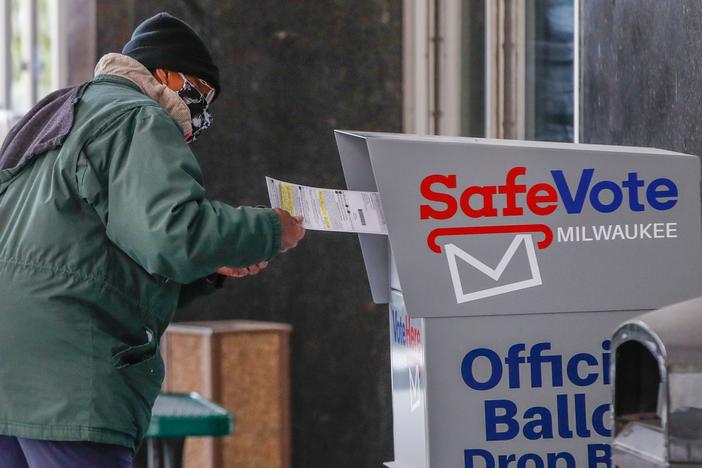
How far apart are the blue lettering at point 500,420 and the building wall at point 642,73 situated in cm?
96

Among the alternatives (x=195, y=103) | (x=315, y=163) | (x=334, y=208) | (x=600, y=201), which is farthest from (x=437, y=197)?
(x=315, y=163)

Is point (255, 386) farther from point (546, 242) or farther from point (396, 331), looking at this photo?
point (546, 242)

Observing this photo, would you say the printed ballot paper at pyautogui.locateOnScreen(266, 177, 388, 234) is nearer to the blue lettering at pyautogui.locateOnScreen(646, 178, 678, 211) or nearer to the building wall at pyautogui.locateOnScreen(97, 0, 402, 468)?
the blue lettering at pyautogui.locateOnScreen(646, 178, 678, 211)

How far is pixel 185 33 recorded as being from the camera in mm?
2686

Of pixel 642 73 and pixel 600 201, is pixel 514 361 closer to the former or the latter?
pixel 600 201

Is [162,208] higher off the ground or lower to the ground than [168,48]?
lower

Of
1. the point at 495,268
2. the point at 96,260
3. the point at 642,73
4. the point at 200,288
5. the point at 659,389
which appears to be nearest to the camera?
the point at 659,389

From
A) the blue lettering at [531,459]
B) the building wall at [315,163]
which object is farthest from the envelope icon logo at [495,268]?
the building wall at [315,163]

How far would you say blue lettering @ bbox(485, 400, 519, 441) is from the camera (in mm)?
2457

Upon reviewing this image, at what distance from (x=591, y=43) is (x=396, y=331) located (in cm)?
138

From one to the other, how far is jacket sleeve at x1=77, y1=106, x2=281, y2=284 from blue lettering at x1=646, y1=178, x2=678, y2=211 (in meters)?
0.80

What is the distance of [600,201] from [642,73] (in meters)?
1.00

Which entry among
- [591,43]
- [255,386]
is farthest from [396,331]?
[255,386]

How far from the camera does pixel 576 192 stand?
96.5 inches
